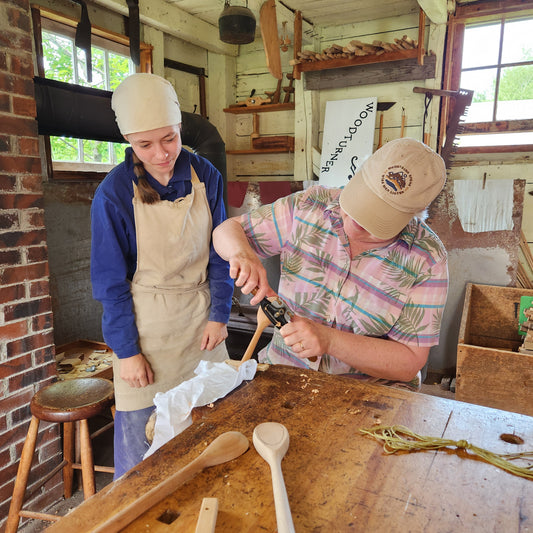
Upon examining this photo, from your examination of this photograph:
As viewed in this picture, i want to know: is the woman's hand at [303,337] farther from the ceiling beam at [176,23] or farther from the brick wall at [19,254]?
the ceiling beam at [176,23]

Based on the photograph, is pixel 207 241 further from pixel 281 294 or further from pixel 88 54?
pixel 88 54

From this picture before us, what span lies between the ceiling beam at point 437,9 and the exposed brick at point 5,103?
3155mm

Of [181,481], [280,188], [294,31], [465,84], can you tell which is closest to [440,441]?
[181,481]

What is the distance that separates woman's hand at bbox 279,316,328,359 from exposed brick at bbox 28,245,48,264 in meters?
1.56

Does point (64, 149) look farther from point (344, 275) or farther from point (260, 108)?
point (344, 275)

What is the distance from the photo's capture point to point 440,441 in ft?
3.67

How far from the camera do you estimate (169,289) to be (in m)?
2.08

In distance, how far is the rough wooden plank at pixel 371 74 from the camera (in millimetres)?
4098

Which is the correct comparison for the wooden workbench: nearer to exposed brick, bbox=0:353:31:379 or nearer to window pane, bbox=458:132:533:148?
exposed brick, bbox=0:353:31:379

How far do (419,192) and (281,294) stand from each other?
2.15 ft

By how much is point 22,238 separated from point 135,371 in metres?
0.93

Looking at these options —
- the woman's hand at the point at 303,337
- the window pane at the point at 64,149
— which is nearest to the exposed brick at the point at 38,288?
the woman's hand at the point at 303,337

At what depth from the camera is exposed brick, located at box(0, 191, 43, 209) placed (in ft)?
7.01

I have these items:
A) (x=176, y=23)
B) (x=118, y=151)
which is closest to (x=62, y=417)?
(x=118, y=151)
